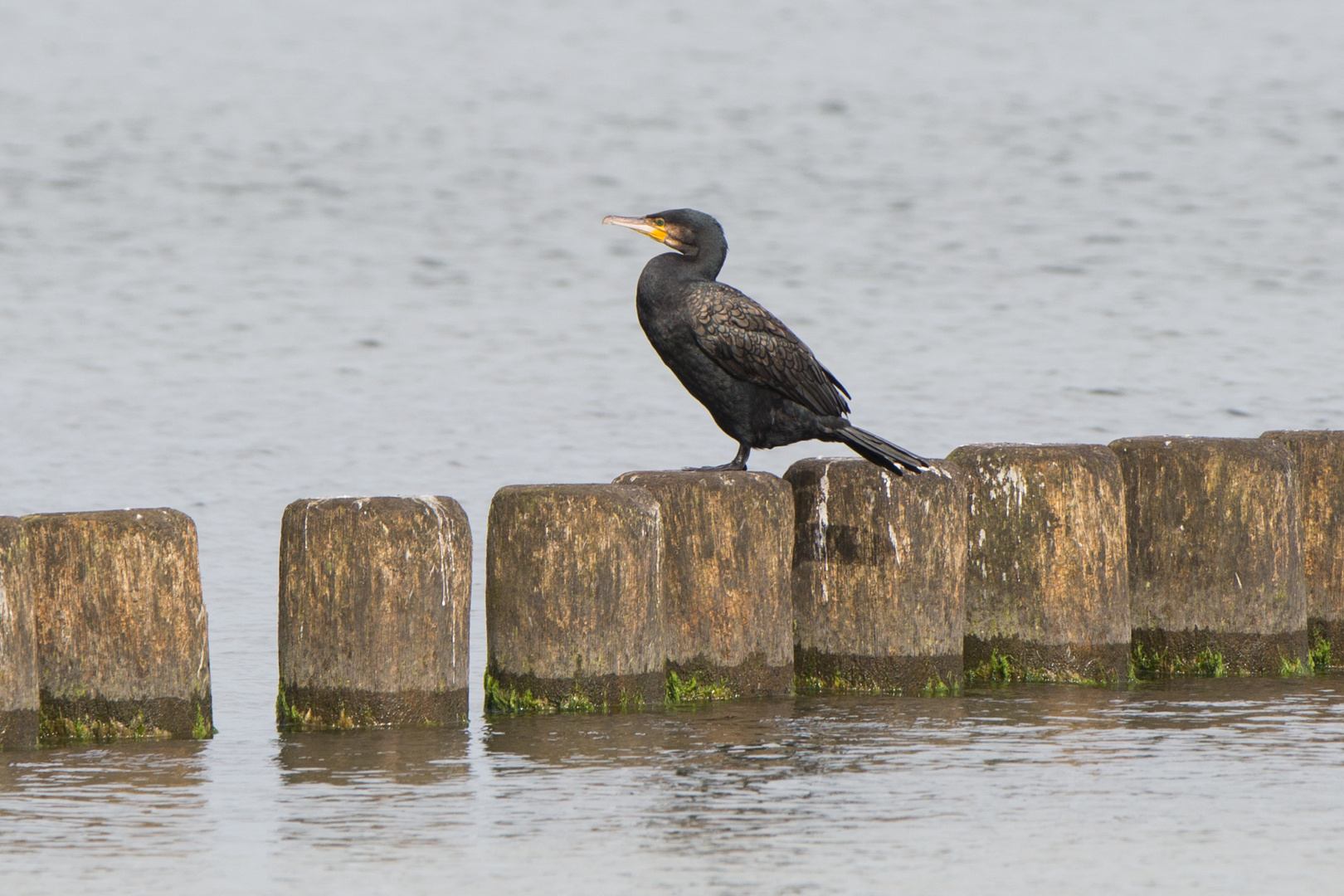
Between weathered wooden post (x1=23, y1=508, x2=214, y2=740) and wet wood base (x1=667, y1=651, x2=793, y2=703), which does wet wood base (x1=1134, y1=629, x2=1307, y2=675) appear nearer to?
wet wood base (x1=667, y1=651, x2=793, y2=703)

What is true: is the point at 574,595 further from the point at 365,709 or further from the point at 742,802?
the point at 742,802

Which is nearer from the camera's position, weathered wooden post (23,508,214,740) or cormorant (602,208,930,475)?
weathered wooden post (23,508,214,740)

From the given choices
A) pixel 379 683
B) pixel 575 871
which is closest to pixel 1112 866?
pixel 575 871

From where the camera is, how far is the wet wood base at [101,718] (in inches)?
279

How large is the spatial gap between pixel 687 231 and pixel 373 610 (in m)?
2.47

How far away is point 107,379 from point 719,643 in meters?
18.4

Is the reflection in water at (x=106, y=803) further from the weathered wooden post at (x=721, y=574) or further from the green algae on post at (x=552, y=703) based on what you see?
the weathered wooden post at (x=721, y=574)

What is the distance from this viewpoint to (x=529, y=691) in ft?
25.0

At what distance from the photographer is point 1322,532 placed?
9195 millimetres

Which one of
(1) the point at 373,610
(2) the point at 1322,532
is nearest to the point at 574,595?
(1) the point at 373,610

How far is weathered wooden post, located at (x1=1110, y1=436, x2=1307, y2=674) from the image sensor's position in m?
8.66

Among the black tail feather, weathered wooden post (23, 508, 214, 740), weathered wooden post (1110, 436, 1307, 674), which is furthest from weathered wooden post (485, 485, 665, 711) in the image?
weathered wooden post (1110, 436, 1307, 674)

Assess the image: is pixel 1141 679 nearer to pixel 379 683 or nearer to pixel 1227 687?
pixel 1227 687

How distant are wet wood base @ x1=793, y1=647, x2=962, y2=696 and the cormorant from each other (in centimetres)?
93
